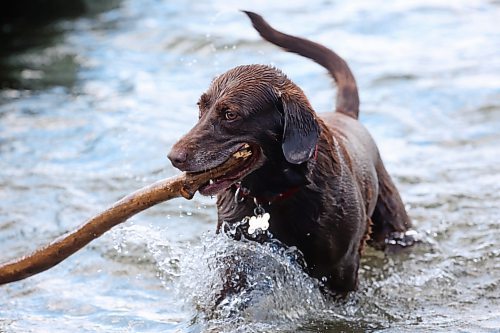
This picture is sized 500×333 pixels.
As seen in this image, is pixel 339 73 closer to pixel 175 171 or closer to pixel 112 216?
pixel 175 171

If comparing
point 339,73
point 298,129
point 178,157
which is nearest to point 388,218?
point 339,73

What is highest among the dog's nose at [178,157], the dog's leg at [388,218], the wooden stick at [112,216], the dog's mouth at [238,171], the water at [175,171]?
the dog's nose at [178,157]

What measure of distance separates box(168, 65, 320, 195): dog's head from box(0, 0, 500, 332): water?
58 centimetres

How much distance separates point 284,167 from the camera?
4.64 meters

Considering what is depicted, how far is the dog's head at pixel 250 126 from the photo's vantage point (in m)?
4.37

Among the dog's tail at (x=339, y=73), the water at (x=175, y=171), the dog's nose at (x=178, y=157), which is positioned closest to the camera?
the dog's nose at (x=178, y=157)

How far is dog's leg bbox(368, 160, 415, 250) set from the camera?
625 cm

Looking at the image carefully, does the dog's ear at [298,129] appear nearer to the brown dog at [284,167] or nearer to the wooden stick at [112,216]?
the brown dog at [284,167]

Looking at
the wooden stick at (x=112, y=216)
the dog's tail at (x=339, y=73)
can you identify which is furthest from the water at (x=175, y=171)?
the dog's tail at (x=339, y=73)

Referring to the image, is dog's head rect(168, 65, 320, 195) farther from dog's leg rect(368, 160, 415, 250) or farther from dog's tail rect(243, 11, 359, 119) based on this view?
dog's leg rect(368, 160, 415, 250)

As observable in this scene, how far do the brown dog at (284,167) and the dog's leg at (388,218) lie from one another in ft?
2.51

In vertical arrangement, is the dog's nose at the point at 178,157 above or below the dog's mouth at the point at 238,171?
above

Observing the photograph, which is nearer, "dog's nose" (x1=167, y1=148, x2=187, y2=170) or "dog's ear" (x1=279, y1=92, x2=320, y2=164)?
"dog's nose" (x1=167, y1=148, x2=187, y2=170)

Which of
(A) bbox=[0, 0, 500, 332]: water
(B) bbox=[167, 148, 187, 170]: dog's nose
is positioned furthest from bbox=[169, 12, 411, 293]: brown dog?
(A) bbox=[0, 0, 500, 332]: water
